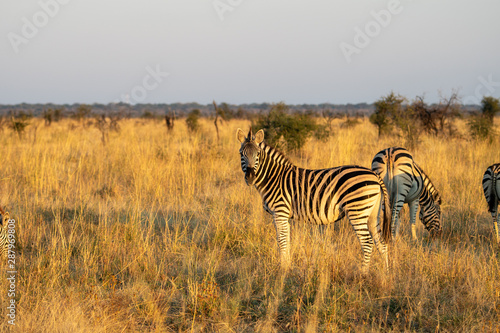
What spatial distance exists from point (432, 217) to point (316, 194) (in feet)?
9.28

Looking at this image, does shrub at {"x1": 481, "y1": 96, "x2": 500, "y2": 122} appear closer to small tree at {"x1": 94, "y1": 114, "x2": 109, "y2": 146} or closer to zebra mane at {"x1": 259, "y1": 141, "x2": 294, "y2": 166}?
small tree at {"x1": 94, "y1": 114, "x2": 109, "y2": 146}

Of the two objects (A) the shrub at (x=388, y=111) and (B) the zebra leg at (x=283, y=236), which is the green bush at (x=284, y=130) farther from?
(B) the zebra leg at (x=283, y=236)

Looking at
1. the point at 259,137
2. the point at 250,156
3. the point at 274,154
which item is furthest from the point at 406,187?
the point at 250,156

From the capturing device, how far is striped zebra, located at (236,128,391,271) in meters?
4.83

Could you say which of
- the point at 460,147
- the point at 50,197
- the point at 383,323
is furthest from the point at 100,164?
the point at 460,147

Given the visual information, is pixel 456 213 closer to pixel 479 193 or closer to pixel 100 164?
pixel 479 193

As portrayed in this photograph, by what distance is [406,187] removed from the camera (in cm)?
650

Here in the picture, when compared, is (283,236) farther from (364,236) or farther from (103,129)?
(103,129)

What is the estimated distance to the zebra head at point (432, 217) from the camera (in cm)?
674

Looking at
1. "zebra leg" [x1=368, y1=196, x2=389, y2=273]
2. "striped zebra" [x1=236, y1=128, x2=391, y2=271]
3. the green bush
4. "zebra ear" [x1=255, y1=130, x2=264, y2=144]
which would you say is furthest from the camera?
the green bush

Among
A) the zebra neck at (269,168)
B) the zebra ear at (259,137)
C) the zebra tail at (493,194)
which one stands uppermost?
the zebra ear at (259,137)

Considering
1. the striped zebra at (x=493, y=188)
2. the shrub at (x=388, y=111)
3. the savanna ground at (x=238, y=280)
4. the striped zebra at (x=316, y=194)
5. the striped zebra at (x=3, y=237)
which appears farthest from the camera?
the shrub at (x=388, y=111)

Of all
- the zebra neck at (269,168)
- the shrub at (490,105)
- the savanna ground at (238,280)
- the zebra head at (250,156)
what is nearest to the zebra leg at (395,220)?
the savanna ground at (238,280)

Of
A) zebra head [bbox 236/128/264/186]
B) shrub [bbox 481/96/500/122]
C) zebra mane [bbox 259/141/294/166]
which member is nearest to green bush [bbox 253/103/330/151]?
zebra mane [bbox 259/141/294/166]
